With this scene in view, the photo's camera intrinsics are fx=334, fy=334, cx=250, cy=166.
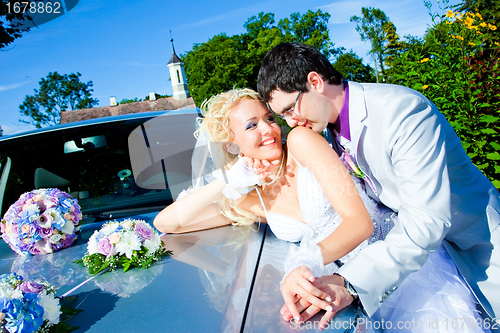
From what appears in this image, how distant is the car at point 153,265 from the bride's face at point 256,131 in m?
0.48

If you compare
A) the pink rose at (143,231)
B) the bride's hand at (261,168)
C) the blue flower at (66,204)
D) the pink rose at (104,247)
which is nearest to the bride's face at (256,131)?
the bride's hand at (261,168)

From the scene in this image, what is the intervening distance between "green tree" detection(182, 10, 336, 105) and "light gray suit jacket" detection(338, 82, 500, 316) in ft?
122

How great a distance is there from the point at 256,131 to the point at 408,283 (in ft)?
3.87

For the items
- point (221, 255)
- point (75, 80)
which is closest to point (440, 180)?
point (221, 255)

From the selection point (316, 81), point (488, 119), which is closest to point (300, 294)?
point (316, 81)

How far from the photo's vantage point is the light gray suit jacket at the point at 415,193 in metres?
A: 1.33

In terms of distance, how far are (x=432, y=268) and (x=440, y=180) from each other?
0.56m

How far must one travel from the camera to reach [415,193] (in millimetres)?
1368

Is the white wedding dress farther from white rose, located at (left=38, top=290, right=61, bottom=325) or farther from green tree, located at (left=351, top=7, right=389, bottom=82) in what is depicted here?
green tree, located at (left=351, top=7, right=389, bottom=82)

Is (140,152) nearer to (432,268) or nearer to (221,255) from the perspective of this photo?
(221,255)

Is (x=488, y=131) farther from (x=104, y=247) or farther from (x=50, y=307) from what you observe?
(x=50, y=307)

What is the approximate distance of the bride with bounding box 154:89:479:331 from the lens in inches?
63.4

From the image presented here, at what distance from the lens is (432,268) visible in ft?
5.45

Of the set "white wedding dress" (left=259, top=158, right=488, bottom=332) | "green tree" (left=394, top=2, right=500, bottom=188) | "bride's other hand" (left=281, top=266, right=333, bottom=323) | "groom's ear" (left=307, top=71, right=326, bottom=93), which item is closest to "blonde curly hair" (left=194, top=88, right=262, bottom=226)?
"white wedding dress" (left=259, top=158, right=488, bottom=332)
